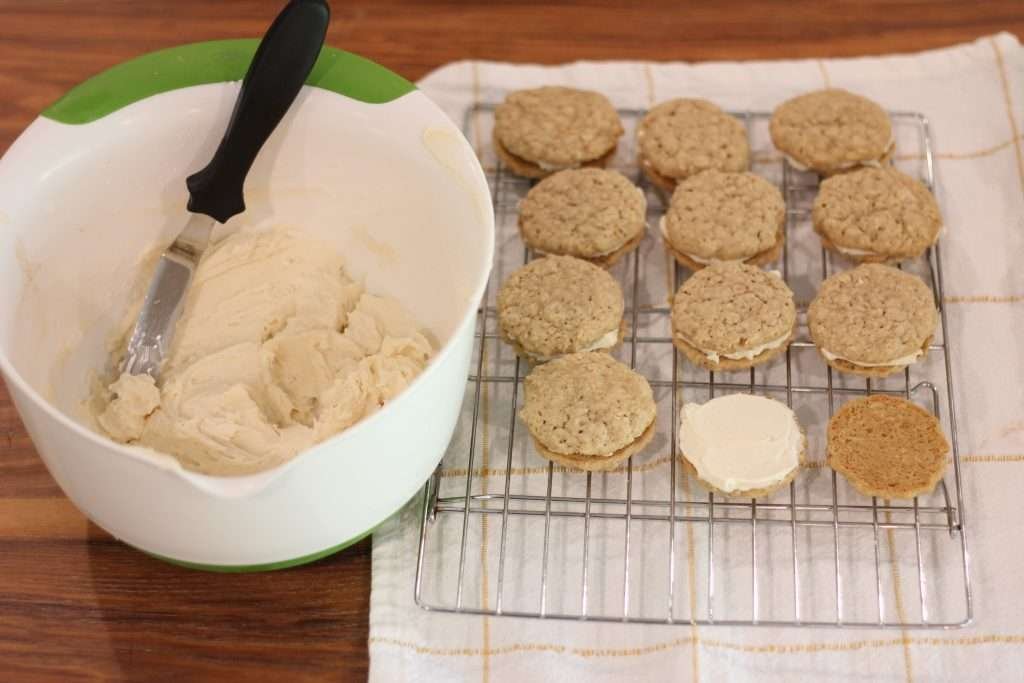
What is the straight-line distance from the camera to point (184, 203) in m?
1.41

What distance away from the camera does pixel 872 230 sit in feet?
5.06

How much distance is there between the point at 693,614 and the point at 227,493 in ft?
1.80

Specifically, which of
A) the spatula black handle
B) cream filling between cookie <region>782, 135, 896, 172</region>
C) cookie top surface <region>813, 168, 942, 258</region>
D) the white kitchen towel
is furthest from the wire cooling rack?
the spatula black handle

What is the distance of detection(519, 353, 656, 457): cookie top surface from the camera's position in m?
1.34

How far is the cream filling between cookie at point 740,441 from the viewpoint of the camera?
133 centimetres

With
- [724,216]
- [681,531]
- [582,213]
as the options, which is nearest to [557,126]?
[582,213]

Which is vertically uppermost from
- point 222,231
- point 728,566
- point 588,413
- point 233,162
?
point 233,162

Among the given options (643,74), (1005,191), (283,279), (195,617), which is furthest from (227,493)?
(1005,191)

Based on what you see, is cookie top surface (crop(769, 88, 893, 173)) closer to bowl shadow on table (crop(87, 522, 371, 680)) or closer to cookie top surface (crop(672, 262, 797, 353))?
cookie top surface (crop(672, 262, 797, 353))

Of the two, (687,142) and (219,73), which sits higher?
(219,73)

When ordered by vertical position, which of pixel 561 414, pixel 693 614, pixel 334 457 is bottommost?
pixel 693 614

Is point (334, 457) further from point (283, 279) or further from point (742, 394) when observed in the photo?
point (742, 394)

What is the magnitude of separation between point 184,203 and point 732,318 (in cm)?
67

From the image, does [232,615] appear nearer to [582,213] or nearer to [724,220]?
[582,213]
